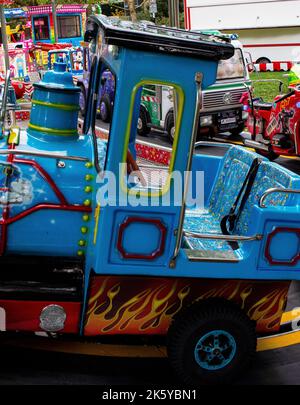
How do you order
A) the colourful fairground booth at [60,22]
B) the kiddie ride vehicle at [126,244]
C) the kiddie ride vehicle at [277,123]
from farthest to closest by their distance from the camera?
the colourful fairground booth at [60,22] < the kiddie ride vehicle at [277,123] < the kiddie ride vehicle at [126,244]

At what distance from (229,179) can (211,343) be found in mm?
1550

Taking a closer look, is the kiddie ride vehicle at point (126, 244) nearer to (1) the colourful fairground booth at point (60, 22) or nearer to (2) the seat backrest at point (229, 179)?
(2) the seat backrest at point (229, 179)

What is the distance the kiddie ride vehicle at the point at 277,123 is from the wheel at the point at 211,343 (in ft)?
19.8

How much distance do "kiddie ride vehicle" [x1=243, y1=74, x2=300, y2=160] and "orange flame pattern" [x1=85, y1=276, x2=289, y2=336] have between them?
5864 mm

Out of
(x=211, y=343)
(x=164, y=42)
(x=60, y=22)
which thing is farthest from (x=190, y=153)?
(x=60, y=22)

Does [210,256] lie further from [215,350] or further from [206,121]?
[206,121]

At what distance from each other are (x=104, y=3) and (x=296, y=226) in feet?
122

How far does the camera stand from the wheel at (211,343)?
11.0 feet

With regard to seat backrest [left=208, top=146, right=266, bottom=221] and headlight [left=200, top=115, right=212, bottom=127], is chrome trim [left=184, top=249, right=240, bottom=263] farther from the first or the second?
headlight [left=200, top=115, right=212, bottom=127]

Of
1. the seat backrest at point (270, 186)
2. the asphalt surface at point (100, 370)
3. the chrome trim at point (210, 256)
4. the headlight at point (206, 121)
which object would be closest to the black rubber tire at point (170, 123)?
the headlight at point (206, 121)

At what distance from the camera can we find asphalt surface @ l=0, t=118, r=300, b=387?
354cm

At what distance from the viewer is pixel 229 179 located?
4531 millimetres

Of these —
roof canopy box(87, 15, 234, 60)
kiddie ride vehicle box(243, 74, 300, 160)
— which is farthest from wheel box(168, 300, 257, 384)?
kiddie ride vehicle box(243, 74, 300, 160)
